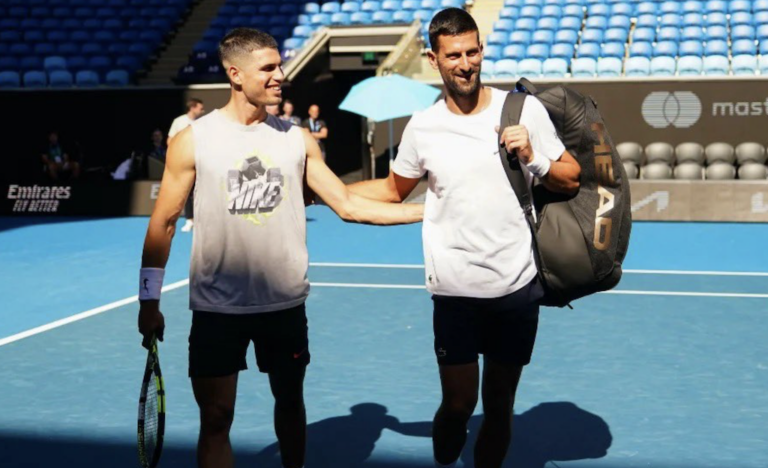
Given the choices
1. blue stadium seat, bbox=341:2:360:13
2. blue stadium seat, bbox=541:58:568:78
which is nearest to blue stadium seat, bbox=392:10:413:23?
blue stadium seat, bbox=341:2:360:13

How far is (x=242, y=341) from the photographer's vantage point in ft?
16.0

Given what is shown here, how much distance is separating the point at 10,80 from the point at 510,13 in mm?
11078

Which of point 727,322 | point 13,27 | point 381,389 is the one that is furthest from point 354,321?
point 13,27

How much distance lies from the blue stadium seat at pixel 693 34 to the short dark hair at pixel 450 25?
19.2m

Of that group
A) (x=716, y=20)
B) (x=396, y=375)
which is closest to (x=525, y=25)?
(x=716, y=20)

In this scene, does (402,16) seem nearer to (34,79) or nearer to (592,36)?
(592,36)

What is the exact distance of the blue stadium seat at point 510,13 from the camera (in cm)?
2533

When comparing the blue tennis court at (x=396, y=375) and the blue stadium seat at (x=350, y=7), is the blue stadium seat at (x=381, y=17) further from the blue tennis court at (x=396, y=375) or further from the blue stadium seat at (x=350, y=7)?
the blue tennis court at (x=396, y=375)

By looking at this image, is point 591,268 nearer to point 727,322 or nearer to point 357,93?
point 727,322

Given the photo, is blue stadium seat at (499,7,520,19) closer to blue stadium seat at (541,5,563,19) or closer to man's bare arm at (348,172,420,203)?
blue stadium seat at (541,5,563,19)

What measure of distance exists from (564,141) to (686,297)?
6.83 metres

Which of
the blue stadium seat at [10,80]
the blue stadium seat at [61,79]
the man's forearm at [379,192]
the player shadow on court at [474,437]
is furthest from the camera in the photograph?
the blue stadium seat at [10,80]

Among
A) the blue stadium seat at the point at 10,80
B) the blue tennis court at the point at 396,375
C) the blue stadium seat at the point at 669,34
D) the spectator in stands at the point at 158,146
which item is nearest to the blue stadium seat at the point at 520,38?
the blue stadium seat at the point at 669,34

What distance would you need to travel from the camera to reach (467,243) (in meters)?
4.83
